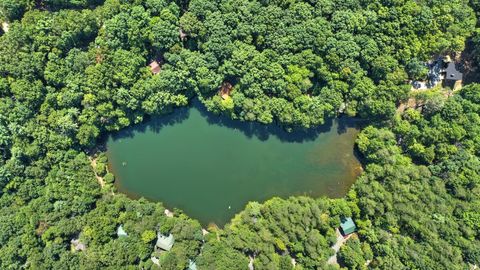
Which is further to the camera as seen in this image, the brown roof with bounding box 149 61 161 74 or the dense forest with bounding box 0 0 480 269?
the brown roof with bounding box 149 61 161 74

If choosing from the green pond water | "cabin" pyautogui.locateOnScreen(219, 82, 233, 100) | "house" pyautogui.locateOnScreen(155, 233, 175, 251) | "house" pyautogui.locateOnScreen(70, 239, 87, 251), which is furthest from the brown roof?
"house" pyautogui.locateOnScreen(70, 239, 87, 251)

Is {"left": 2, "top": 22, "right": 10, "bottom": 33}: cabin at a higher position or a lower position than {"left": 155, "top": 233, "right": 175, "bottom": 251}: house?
higher

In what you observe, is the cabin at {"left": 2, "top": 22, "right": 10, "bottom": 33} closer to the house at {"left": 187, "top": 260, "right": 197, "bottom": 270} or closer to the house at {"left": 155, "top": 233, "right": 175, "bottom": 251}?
the house at {"left": 155, "top": 233, "right": 175, "bottom": 251}

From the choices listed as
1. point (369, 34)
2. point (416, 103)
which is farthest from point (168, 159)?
point (416, 103)

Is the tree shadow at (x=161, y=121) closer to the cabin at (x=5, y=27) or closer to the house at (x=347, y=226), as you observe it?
the cabin at (x=5, y=27)

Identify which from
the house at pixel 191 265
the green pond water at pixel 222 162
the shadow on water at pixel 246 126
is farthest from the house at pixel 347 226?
the house at pixel 191 265

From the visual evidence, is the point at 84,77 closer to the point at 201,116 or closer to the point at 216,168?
the point at 201,116

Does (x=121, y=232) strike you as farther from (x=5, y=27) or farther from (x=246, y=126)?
(x=5, y=27)
